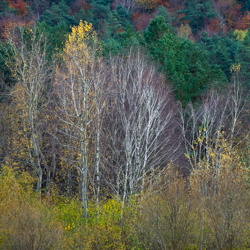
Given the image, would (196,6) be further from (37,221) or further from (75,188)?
(37,221)

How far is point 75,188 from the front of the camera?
22.0 metres

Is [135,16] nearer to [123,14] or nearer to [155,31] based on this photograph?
[123,14]

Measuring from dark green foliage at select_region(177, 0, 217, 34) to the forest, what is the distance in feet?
19.5

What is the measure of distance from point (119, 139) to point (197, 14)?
39289mm

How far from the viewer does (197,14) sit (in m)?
51.8

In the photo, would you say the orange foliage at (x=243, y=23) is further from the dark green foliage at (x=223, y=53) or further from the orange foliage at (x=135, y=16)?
the orange foliage at (x=135, y=16)

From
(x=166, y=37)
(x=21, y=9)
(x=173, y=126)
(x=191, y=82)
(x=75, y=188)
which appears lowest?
(x=75, y=188)

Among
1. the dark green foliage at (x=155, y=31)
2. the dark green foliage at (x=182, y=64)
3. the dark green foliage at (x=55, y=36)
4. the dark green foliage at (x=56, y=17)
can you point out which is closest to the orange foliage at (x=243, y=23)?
the dark green foliage at (x=182, y=64)

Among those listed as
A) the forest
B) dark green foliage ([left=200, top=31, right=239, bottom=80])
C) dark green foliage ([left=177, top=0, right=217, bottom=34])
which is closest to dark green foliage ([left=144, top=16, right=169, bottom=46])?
the forest

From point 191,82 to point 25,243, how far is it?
19949 millimetres

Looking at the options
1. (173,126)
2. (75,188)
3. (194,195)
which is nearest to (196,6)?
(173,126)

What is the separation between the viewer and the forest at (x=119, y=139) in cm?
1022

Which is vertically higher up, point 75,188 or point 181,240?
point 181,240

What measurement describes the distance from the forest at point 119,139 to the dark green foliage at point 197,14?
594 cm
